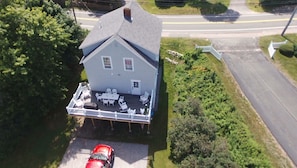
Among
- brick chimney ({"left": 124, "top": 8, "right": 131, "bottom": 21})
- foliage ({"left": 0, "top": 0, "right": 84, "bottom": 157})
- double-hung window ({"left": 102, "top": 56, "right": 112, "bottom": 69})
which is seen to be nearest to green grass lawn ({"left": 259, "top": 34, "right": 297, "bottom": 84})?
brick chimney ({"left": 124, "top": 8, "right": 131, "bottom": 21})

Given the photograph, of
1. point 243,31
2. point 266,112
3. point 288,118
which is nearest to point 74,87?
point 266,112

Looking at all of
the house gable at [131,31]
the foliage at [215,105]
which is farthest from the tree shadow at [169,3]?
the house gable at [131,31]

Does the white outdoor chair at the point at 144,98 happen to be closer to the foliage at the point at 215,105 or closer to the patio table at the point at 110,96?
the patio table at the point at 110,96

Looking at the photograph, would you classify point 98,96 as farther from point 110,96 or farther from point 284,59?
point 284,59

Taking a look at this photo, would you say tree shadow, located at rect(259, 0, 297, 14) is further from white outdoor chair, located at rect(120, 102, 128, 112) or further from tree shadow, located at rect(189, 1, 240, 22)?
white outdoor chair, located at rect(120, 102, 128, 112)

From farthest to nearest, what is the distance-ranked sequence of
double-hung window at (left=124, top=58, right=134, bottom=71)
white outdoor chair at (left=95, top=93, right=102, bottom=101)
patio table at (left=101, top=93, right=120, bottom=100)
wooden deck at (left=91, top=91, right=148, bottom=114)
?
white outdoor chair at (left=95, top=93, right=102, bottom=101) → patio table at (left=101, top=93, right=120, bottom=100) → wooden deck at (left=91, top=91, right=148, bottom=114) → double-hung window at (left=124, top=58, right=134, bottom=71)

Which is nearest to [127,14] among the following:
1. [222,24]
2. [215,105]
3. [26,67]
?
[26,67]
